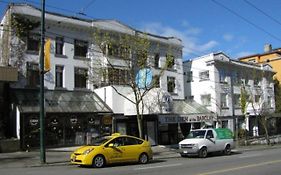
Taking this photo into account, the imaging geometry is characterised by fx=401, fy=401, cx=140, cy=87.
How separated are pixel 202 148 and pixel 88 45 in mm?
14537

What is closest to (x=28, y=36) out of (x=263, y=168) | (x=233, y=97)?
(x=263, y=168)

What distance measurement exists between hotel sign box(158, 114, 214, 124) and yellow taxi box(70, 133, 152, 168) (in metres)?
14.2

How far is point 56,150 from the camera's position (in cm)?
2888

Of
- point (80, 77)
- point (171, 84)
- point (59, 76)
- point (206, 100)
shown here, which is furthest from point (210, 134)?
point (206, 100)

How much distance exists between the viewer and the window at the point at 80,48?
33.8 meters

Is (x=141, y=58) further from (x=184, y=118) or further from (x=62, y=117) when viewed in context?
(x=184, y=118)

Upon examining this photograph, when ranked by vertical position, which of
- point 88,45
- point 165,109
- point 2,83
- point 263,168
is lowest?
point 263,168

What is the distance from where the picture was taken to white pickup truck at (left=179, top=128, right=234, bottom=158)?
25.2 metres

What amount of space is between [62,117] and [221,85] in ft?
74.2

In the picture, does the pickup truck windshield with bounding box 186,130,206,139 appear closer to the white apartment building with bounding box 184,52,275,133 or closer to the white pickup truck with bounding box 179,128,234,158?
the white pickup truck with bounding box 179,128,234,158

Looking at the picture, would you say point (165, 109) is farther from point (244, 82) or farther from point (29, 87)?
point (244, 82)

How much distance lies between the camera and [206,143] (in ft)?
84.3

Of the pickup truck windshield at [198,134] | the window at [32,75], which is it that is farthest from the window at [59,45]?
the pickup truck windshield at [198,134]

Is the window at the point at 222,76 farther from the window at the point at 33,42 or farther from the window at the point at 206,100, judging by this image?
the window at the point at 33,42
